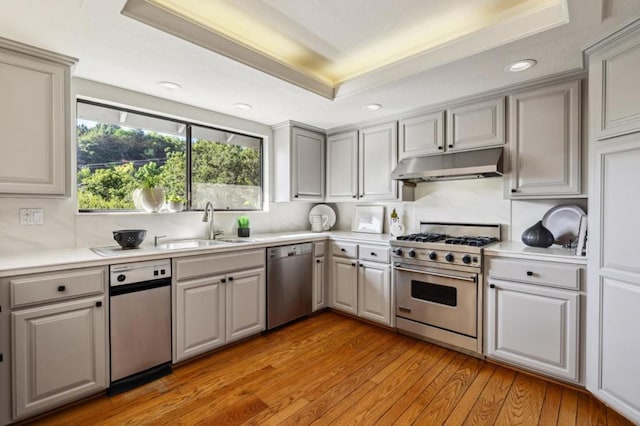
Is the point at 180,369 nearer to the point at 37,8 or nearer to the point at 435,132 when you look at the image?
the point at 37,8

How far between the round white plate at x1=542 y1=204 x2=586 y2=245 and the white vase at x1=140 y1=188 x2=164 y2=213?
332 cm

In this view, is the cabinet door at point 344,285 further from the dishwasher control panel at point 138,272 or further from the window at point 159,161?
the dishwasher control panel at point 138,272

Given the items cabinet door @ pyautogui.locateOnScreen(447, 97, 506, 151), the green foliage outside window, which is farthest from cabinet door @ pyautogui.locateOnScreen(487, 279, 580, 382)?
the green foliage outside window

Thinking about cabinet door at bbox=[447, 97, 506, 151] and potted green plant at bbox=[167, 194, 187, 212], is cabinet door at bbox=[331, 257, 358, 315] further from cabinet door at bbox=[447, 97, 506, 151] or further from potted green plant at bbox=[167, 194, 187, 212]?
potted green plant at bbox=[167, 194, 187, 212]

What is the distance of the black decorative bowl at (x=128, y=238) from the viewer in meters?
2.25

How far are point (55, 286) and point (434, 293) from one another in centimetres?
277

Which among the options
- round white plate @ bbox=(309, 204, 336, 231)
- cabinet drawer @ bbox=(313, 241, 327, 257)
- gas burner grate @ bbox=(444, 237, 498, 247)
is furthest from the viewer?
round white plate @ bbox=(309, 204, 336, 231)

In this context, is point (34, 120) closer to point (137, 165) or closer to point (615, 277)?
point (137, 165)

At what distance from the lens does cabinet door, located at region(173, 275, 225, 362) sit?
91.3 inches

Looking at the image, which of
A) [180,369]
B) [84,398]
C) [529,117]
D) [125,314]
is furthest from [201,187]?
[529,117]

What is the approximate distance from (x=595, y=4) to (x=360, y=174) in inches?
91.5

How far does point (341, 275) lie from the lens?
3.40 meters

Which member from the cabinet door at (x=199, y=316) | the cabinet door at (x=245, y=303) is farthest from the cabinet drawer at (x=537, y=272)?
the cabinet door at (x=199, y=316)

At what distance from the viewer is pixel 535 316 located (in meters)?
2.18
